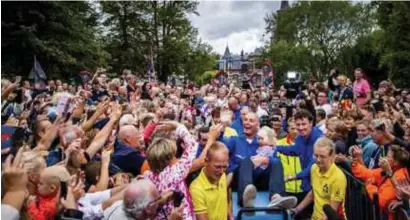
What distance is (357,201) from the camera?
20.6ft

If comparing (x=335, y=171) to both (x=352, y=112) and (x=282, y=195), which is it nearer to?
(x=282, y=195)

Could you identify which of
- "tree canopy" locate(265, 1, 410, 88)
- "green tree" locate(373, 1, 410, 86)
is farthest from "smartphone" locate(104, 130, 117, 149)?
"tree canopy" locate(265, 1, 410, 88)

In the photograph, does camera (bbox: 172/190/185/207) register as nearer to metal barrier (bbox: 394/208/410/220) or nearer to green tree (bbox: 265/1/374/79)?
metal barrier (bbox: 394/208/410/220)

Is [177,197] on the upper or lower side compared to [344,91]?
lower

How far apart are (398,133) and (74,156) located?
4.09 metres

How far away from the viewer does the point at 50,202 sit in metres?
3.97

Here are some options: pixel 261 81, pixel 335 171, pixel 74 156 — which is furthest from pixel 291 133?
pixel 261 81

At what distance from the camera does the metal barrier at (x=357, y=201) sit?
5.82 m

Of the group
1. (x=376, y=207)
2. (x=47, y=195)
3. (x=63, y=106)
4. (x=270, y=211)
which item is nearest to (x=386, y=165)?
(x=376, y=207)

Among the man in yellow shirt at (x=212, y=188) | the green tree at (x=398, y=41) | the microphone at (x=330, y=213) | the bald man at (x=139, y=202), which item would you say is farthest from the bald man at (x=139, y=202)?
the green tree at (x=398, y=41)

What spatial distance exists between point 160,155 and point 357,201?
2.84m

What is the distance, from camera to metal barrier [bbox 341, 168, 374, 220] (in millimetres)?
5820

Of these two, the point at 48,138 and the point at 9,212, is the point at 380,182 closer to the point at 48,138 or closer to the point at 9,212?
the point at 48,138

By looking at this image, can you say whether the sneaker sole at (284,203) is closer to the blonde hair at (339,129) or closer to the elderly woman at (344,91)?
the blonde hair at (339,129)
